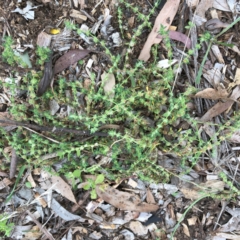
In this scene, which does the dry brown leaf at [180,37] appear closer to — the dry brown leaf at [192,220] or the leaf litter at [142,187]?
the leaf litter at [142,187]

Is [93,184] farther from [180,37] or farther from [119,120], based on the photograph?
[180,37]

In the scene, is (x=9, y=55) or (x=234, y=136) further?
(x=234, y=136)

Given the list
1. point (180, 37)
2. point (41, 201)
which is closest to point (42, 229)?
point (41, 201)

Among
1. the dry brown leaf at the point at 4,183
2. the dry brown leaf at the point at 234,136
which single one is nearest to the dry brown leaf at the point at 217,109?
the dry brown leaf at the point at 234,136

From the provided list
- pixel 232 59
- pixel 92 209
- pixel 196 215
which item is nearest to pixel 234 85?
pixel 232 59

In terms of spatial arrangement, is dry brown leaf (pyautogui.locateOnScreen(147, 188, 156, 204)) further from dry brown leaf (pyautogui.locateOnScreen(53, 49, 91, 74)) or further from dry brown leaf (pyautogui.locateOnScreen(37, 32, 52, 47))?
dry brown leaf (pyautogui.locateOnScreen(37, 32, 52, 47))

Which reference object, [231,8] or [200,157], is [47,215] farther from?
[231,8]

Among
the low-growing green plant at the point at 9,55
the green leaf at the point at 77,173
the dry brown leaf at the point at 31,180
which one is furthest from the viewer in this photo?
the dry brown leaf at the point at 31,180
